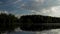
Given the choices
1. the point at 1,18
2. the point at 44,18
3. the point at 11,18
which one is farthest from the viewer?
the point at 44,18

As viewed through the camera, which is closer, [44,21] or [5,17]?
[5,17]

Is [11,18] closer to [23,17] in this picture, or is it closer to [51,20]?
[23,17]

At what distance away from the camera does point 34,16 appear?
116 metres

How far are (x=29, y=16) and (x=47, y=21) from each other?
11.4 m

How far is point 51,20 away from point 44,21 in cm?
504

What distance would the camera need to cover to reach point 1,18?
8300 centimetres

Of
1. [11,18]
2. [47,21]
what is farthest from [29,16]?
[11,18]

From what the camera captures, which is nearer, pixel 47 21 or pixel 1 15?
pixel 1 15

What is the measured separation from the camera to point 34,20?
381 ft

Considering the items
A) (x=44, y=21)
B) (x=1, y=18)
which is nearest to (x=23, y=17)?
(x=44, y=21)

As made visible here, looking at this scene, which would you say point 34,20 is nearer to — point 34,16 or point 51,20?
point 34,16

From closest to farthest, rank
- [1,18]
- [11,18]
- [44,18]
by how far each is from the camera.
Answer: [1,18] < [11,18] < [44,18]

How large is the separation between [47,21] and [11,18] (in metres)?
32.0

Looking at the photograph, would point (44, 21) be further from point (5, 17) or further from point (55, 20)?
point (5, 17)
